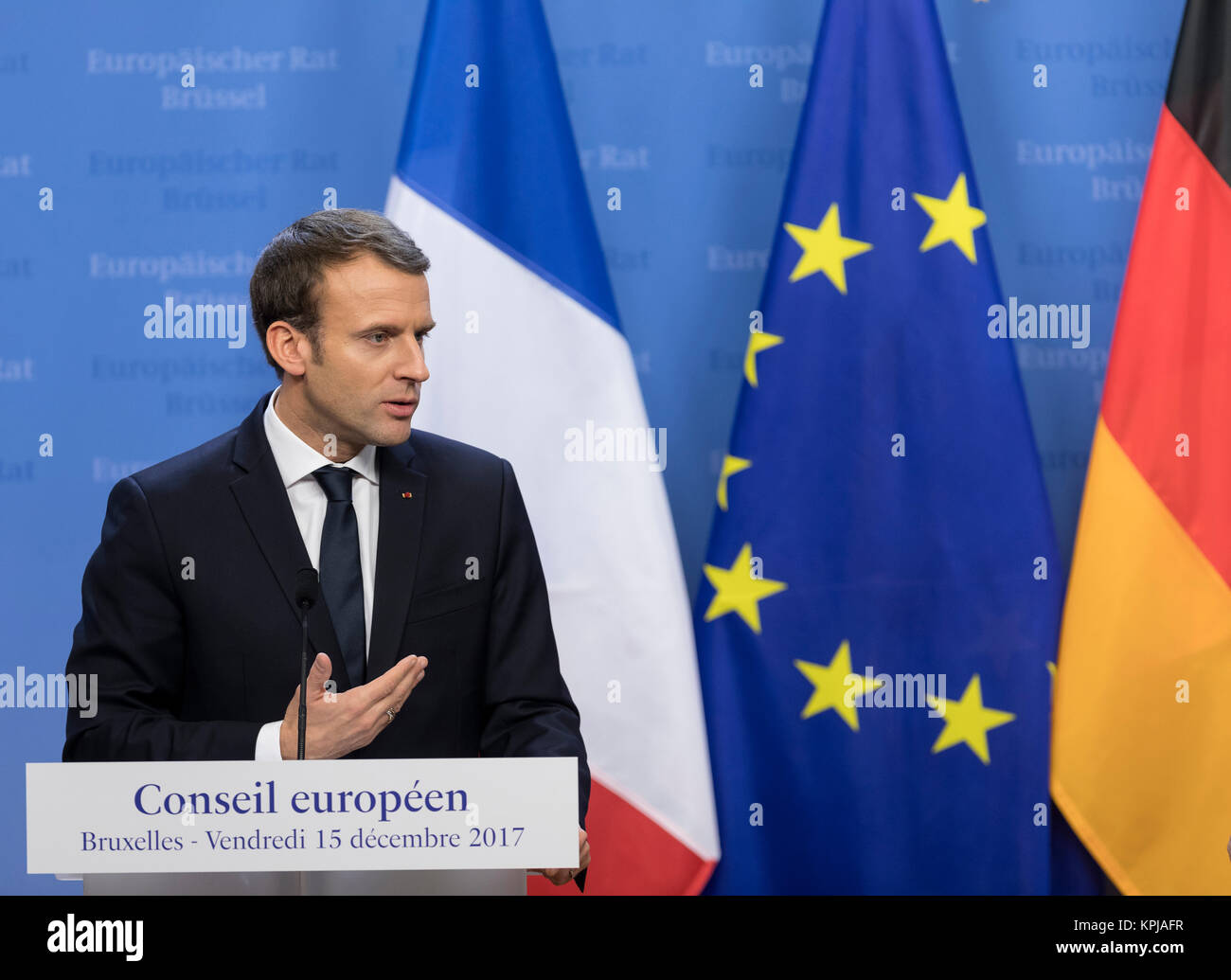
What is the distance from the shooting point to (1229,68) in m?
2.62

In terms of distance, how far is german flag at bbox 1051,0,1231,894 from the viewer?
2.62 m

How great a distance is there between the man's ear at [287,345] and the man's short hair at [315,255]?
0.01m

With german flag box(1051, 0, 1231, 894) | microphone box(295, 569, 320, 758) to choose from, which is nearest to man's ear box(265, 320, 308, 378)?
microphone box(295, 569, 320, 758)

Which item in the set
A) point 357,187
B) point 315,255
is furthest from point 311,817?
point 357,187

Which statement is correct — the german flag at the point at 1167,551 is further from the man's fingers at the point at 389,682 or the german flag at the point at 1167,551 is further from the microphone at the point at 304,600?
the microphone at the point at 304,600

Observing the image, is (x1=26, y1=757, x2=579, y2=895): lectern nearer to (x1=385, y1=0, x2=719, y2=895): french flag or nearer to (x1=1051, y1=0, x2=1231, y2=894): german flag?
(x1=385, y1=0, x2=719, y2=895): french flag

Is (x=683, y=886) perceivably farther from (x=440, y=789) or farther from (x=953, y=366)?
(x=953, y=366)

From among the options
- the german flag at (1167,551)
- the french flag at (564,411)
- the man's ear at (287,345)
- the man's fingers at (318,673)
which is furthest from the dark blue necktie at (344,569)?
the german flag at (1167,551)

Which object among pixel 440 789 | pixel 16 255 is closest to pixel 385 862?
pixel 440 789

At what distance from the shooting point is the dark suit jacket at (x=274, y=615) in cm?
187

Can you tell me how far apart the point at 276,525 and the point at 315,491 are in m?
0.11

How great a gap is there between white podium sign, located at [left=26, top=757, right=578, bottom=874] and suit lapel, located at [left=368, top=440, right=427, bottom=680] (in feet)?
1.07

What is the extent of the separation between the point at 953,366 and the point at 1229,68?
0.92 meters

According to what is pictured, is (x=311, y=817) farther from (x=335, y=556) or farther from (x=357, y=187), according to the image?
(x=357, y=187)
